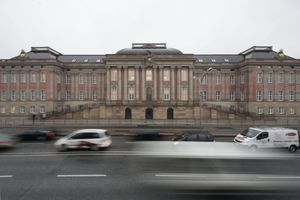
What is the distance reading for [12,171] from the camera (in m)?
13.3

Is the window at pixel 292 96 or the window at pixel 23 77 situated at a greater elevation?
the window at pixel 23 77

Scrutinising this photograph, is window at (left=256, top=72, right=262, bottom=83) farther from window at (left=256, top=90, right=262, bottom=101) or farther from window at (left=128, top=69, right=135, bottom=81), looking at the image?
window at (left=128, top=69, right=135, bottom=81)

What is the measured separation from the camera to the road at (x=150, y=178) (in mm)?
6754

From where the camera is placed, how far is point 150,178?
7.85m

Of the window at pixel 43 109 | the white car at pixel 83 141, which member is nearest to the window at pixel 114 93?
the window at pixel 43 109

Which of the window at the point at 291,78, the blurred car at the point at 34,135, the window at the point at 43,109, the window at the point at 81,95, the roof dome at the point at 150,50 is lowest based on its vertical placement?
the blurred car at the point at 34,135

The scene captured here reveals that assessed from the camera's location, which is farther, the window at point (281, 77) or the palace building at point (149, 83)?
the window at point (281, 77)

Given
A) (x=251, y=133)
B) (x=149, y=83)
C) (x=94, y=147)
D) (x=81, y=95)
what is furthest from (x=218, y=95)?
(x=94, y=147)

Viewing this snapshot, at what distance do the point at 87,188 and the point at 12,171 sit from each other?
18.4 feet

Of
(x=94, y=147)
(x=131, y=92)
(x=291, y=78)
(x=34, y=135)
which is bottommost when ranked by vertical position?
(x=94, y=147)

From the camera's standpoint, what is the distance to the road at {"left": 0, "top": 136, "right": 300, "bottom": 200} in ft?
22.2

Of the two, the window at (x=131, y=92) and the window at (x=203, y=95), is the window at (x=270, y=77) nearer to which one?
the window at (x=203, y=95)

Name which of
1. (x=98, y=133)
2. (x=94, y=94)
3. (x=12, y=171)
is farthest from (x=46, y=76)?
(x=12, y=171)

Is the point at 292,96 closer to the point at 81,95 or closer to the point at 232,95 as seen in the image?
the point at 232,95
